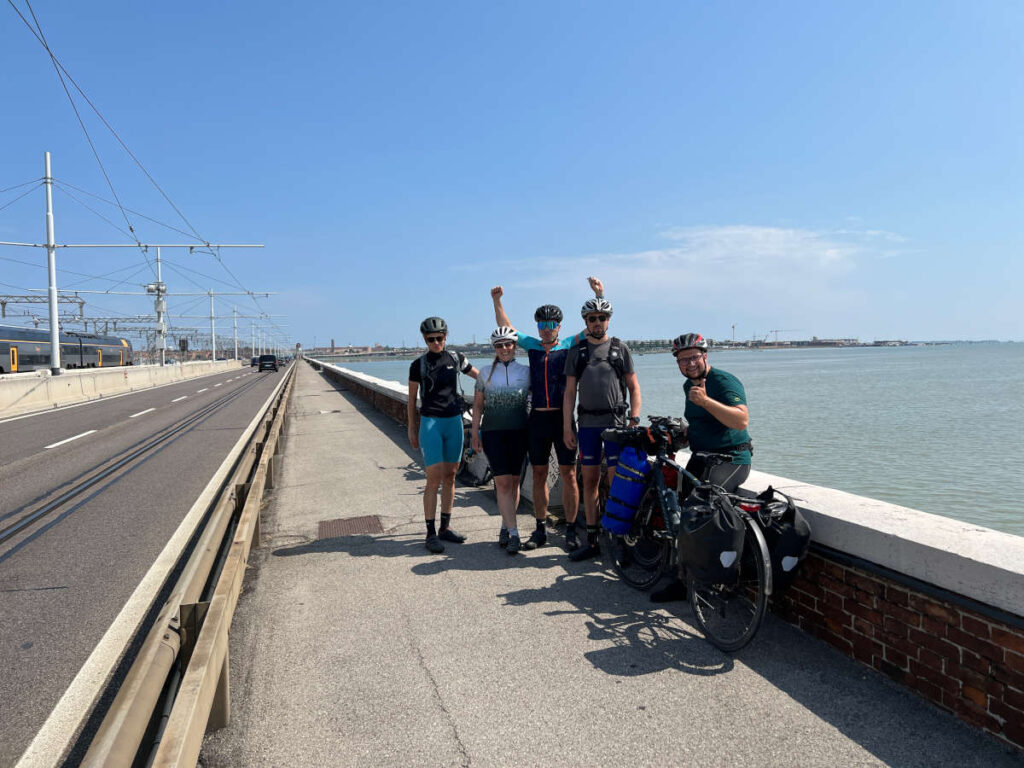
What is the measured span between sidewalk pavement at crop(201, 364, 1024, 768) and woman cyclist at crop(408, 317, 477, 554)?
0.65m

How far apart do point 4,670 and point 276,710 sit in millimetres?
1821

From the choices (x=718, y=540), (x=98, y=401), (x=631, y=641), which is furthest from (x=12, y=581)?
(x=98, y=401)

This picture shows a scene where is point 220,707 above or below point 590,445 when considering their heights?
below

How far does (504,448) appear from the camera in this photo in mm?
5609

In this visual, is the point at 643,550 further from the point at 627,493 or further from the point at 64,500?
the point at 64,500

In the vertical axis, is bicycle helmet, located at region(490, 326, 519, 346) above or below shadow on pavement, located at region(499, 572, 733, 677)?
above

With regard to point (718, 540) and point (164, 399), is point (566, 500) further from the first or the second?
point (164, 399)

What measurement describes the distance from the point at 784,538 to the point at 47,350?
55.2 meters

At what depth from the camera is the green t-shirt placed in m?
4.16

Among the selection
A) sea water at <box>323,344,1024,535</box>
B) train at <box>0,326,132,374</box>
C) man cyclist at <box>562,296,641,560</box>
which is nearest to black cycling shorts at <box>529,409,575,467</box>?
man cyclist at <box>562,296,641,560</box>

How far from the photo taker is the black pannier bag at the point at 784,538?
358cm

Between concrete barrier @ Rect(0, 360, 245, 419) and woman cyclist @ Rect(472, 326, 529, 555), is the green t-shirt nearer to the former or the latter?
woman cyclist @ Rect(472, 326, 529, 555)

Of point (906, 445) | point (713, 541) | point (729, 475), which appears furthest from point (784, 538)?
point (906, 445)

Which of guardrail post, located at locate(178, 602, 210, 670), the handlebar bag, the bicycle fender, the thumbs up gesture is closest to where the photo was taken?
guardrail post, located at locate(178, 602, 210, 670)
